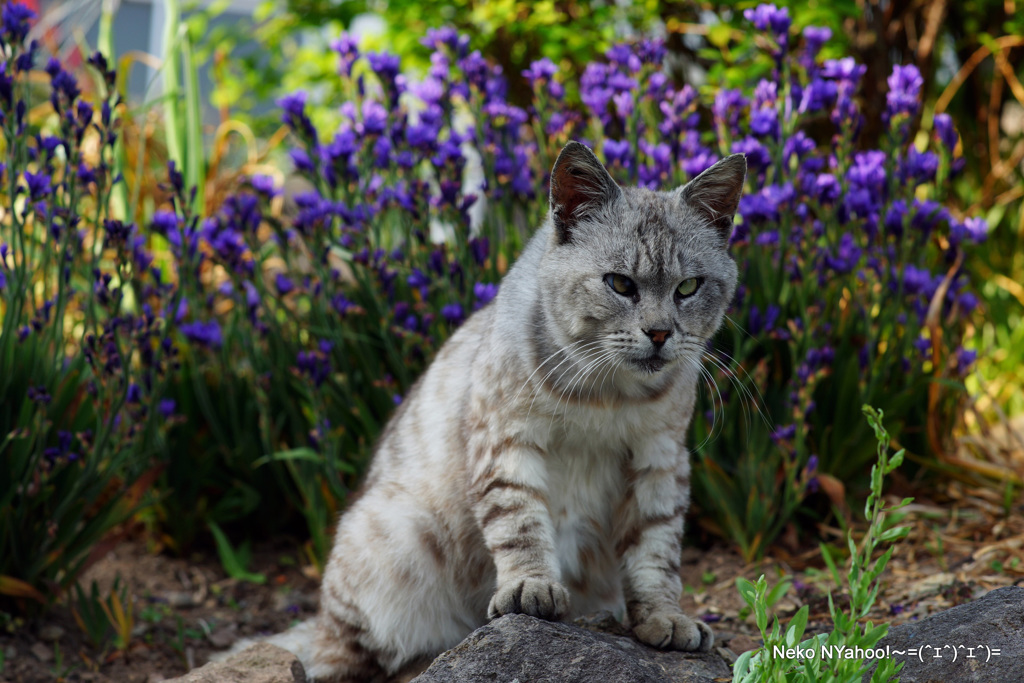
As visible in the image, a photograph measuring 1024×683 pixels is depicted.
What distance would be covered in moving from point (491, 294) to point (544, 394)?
1.17 meters

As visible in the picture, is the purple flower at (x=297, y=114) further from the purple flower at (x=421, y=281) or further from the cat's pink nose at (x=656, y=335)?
the cat's pink nose at (x=656, y=335)

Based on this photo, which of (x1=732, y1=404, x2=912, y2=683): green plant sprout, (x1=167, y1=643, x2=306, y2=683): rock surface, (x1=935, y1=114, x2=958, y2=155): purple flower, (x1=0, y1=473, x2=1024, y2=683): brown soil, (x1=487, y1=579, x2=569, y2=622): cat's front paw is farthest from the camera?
(x1=935, y1=114, x2=958, y2=155): purple flower

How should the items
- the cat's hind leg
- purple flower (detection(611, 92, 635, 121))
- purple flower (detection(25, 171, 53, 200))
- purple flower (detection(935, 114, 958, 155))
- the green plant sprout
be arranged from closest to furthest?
the green plant sprout → the cat's hind leg → purple flower (detection(25, 171, 53, 200)) → purple flower (detection(935, 114, 958, 155)) → purple flower (detection(611, 92, 635, 121))

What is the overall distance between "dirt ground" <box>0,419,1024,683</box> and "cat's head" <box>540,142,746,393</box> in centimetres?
98

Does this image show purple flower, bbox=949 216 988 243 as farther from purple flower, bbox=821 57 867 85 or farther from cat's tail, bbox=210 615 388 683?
cat's tail, bbox=210 615 388 683

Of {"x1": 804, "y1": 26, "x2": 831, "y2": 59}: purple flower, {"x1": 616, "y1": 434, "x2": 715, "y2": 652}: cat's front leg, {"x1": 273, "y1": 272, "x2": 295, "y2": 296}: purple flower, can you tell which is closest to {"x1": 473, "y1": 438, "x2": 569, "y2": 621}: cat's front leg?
{"x1": 616, "y1": 434, "x2": 715, "y2": 652}: cat's front leg

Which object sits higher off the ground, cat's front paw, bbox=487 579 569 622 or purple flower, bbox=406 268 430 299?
purple flower, bbox=406 268 430 299

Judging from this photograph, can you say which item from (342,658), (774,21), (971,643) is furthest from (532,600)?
(774,21)

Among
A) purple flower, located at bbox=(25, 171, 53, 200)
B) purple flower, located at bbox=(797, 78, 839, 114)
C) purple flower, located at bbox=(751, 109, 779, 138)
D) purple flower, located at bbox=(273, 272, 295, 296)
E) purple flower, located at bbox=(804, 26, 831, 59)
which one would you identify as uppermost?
purple flower, located at bbox=(804, 26, 831, 59)

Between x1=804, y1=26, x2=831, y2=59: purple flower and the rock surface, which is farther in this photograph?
x1=804, y1=26, x2=831, y2=59: purple flower

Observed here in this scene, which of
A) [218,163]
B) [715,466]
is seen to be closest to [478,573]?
[715,466]

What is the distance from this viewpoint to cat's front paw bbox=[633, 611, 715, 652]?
2.33 meters

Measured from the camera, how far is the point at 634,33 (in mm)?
→ 6629

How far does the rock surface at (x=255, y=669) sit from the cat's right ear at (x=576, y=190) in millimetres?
1567
